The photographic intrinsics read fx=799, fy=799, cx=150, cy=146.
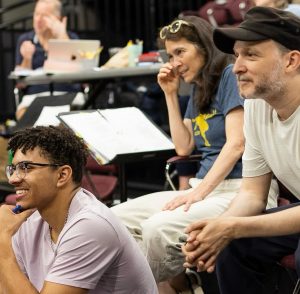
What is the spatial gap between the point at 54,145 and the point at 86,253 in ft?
1.37

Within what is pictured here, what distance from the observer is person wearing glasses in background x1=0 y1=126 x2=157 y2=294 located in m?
2.62

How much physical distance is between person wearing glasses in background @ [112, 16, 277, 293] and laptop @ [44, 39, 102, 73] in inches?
63.8

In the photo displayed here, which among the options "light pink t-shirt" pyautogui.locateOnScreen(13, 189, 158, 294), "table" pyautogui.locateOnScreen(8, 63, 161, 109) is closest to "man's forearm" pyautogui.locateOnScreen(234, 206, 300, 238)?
"light pink t-shirt" pyautogui.locateOnScreen(13, 189, 158, 294)

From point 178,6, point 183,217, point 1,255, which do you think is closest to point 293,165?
point 183,217

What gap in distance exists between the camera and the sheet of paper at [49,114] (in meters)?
5.09

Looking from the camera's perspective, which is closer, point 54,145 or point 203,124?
point 54,145

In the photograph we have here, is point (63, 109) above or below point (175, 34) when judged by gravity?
below

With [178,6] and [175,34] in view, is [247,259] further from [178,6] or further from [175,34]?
[178,6]

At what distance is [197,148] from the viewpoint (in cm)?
432

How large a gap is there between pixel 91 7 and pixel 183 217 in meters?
6.56

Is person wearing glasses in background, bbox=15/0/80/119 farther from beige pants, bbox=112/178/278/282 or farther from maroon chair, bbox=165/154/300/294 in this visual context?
beige pants, bbox=112/178/278/282

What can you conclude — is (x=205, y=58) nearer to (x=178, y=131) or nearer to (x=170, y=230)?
(x=178, y=131)

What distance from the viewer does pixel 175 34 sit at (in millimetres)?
4078

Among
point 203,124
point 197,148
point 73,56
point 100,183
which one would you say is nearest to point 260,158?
point 203,124
